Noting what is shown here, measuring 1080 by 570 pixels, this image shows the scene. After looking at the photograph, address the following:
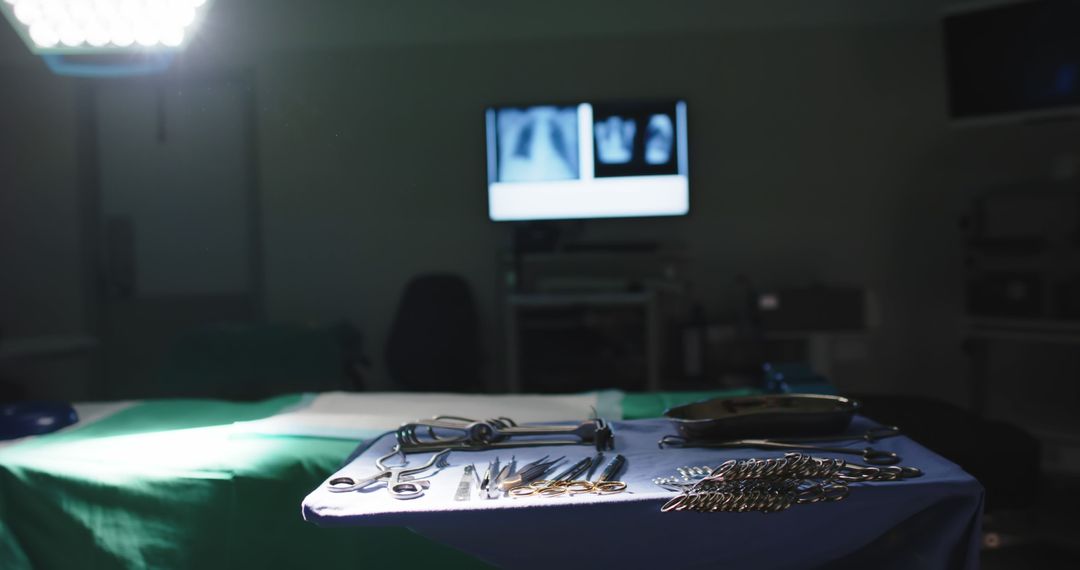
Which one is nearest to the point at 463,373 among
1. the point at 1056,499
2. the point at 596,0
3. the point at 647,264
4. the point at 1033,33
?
the point at 647,264

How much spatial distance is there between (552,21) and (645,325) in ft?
5.36

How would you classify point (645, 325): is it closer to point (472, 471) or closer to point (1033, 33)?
point (1033, 33)

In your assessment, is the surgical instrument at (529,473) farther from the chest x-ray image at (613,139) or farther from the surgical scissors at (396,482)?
the chest x-ray image at (613,139)

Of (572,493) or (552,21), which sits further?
(552,21)

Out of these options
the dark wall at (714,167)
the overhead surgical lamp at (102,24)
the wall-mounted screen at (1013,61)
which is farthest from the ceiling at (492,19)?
the overhead surgical lamp at (102,24)

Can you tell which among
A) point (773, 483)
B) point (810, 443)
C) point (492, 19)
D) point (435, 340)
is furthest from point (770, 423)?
point (492, 19)

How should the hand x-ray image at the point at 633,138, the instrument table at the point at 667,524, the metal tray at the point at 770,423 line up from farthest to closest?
the hand x-ray image at the point at 633,138, the metal tray at the point at 770,423, the instrument table at the point at 667,524

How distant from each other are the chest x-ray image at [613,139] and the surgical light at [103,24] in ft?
7.05

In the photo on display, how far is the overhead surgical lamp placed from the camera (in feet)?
6.11

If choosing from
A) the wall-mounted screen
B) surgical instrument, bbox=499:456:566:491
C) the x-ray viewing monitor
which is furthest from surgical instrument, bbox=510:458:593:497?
the wall-mounted screen

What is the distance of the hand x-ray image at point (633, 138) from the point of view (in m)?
3.78

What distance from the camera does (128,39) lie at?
1.93m

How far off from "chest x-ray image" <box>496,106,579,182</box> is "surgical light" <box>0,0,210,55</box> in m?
1.99

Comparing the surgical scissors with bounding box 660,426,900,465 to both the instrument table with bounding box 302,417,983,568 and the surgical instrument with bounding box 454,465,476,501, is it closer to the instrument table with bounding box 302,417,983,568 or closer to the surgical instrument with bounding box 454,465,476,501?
the instrument table with bounding box 302,417,983,568
